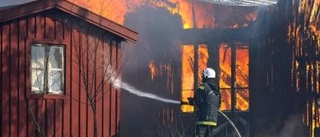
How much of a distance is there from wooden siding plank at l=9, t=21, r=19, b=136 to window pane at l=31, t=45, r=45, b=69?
1.19 ft

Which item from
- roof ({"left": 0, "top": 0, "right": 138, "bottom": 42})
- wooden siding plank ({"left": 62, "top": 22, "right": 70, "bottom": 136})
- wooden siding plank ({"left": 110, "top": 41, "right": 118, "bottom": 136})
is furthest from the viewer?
wooden siding plank ({"left": 110, "top": 41, "right": 118, "bottom": 136})

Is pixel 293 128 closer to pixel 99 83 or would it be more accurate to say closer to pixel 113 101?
pixel 113 101

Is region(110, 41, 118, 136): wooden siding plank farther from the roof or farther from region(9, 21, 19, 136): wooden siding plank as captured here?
region(9, 21, 19, 136): wooden siding plank

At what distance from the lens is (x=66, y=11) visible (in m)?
13.6

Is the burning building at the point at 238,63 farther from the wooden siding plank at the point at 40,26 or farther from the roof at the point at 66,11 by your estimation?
the wooden siding plank at the point at 40,26

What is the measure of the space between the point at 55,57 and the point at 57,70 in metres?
0.28

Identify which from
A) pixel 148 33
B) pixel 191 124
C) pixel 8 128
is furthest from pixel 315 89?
pixel 8 128

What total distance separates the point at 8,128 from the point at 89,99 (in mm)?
1754

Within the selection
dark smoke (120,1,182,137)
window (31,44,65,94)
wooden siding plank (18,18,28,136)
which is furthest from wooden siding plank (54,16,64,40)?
dark smoke (120,1,182,137)

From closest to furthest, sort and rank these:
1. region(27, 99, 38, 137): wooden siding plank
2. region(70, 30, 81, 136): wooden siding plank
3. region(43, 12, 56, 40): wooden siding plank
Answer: region(27, 99, 38, 137): wooden siding plank, region(43, 12, 56, 40): wooden siding plank, region(70, 30, 81, 136): wooden siding plank

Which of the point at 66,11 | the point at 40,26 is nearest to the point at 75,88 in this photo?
the point at 40,26

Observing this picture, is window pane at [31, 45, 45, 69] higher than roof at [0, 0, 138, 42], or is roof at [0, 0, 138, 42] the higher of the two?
roof at [0, 0, 138, 42]

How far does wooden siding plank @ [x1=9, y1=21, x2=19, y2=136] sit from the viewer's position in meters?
13.1

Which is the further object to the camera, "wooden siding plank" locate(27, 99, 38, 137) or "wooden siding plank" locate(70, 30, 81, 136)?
"wooden siding plank" locate(70, 30, 81, 136)
